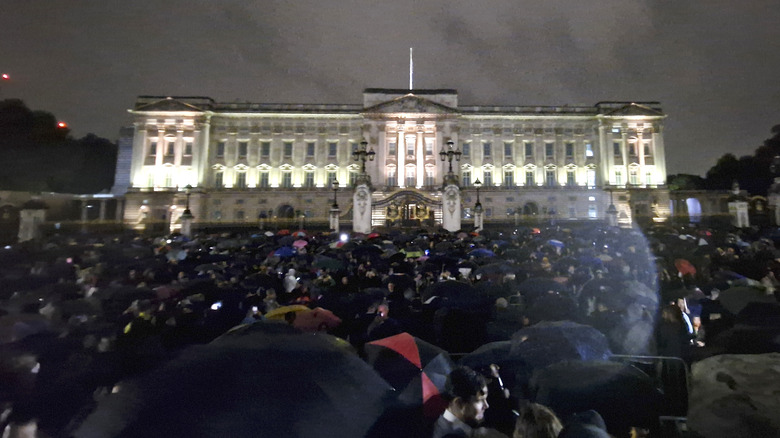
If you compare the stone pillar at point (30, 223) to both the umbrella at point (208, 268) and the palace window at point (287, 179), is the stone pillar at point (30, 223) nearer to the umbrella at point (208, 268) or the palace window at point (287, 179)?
the umbrella at point (208, 268)

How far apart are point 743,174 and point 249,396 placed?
84199 mm

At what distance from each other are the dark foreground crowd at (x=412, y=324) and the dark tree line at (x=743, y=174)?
64.6 m

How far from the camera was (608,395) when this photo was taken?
11.0 ft

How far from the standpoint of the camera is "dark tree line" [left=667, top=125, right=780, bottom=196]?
61.8 metres

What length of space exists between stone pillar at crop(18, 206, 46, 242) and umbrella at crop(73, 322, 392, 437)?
104ft

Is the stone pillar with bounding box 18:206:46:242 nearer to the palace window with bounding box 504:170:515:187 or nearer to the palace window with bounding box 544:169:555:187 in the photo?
the palace window with bounding box 504:170:515:187

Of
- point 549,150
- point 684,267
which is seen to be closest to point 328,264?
point 684,267

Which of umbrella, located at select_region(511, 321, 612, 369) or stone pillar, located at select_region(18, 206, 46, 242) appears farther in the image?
stone pillar, located at select_region(18, 206, 46, 242)

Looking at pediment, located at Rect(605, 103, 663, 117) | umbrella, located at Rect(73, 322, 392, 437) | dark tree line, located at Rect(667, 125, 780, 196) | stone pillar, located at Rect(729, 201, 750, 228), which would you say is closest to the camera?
umbrella, located at Rect(73, 322, 392, 437)

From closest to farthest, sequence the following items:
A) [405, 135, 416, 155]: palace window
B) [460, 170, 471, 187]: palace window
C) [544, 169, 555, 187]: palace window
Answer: [460, 170, 471, 187]: palace window → [405, 135, 416, 155]: palace window → [544, 169, 555, 187]: palace window

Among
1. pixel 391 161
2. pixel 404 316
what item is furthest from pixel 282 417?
pixel 391 161

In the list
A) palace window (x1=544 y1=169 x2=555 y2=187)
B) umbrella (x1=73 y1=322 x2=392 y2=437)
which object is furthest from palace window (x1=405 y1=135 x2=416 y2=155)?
umbrella (x1=73 y1=322 x2=392 y2=437)

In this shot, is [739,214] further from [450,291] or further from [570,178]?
[450,291]

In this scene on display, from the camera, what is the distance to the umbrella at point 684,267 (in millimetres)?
10258
